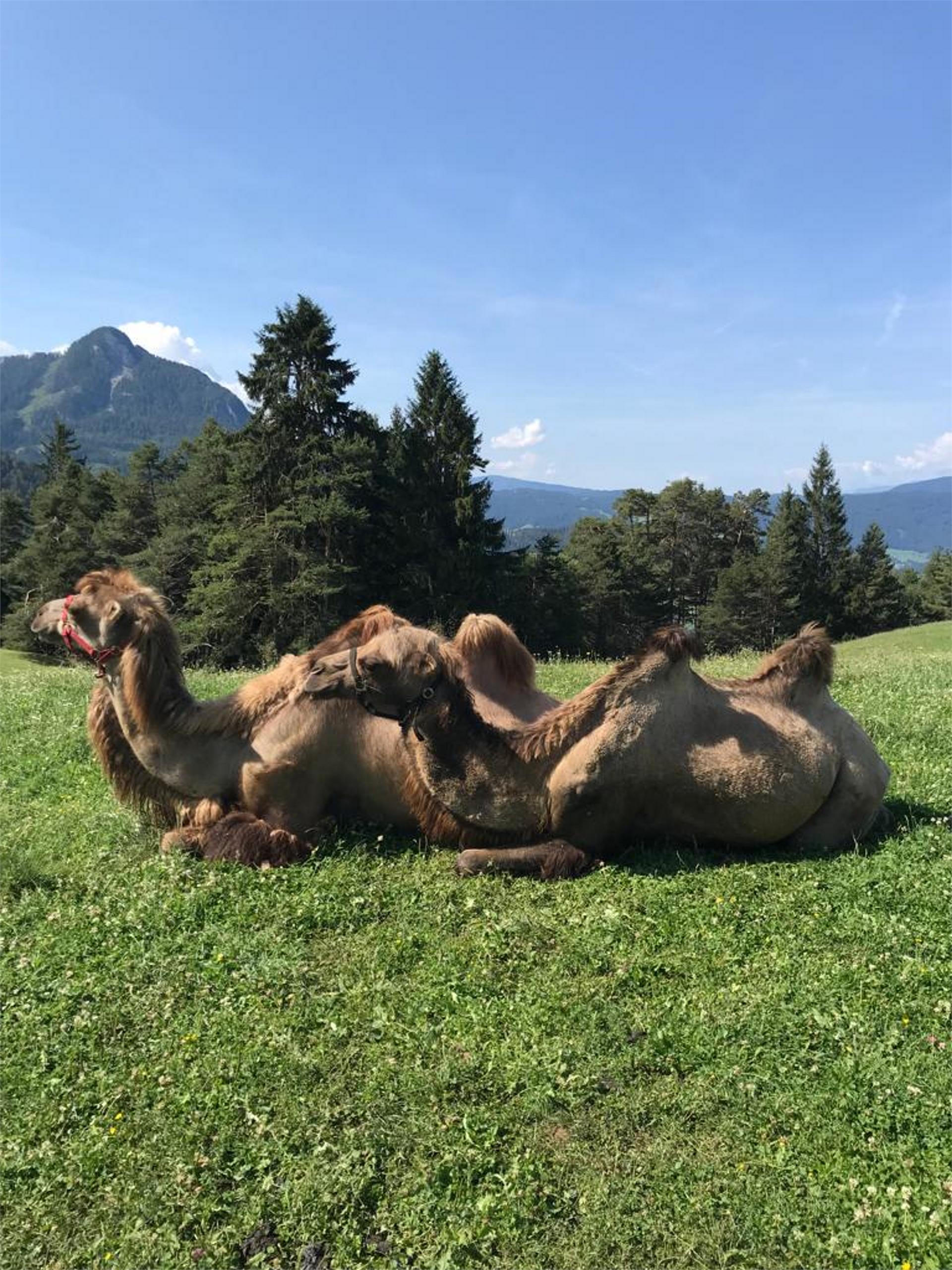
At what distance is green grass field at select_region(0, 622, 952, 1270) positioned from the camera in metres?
2.92

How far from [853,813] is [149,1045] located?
16.4ft

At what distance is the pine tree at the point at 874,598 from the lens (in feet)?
239

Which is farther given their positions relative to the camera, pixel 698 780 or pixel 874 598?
pixel 874 598

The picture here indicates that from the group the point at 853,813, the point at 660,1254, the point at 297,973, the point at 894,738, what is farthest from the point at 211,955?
the point at 894,738

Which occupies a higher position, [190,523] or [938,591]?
[190,523]

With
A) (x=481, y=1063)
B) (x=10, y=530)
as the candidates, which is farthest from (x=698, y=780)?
(x=10, y=530)

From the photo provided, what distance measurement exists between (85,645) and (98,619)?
250mm

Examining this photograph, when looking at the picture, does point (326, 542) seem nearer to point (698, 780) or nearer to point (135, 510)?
point (135, 510)

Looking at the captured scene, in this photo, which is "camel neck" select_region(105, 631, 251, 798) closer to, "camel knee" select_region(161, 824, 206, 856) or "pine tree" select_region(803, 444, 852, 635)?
"camel knee" select_region(161, 824, 206, 856)

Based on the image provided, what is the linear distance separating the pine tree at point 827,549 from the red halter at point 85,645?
71.4 metres

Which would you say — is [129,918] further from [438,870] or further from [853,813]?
[853,813]

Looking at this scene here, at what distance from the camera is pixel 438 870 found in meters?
5.86

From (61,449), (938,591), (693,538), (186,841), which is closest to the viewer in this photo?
(186,841)

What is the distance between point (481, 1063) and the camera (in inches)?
148
